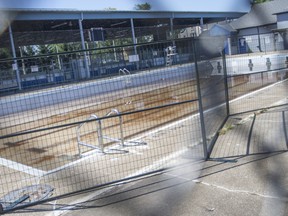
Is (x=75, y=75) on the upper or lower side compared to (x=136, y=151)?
upper

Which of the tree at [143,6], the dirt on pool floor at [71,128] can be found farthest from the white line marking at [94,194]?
the tree at [143,6]

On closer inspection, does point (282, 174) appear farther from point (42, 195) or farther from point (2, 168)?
point (2, 168)

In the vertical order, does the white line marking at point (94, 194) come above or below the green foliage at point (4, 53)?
below

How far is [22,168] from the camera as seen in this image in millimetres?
4852

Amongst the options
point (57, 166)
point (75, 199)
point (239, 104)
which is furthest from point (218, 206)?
point (239, 104)

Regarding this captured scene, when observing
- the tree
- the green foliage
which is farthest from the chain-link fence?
the green foliage

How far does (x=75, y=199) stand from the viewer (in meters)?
3.26

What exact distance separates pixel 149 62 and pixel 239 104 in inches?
190

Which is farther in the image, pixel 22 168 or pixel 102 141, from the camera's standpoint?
pixel 102 141

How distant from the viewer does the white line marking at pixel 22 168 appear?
14.6 feet

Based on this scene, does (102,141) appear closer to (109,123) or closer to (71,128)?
(109,123)

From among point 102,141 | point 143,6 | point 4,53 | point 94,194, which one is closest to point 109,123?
point 102,141

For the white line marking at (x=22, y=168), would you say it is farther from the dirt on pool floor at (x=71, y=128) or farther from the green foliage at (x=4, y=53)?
the green foliage at (x=4, y=53)

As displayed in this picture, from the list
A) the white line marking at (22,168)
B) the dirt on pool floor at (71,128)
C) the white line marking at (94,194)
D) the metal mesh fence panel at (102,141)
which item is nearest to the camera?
the white line marking at (94,194)
